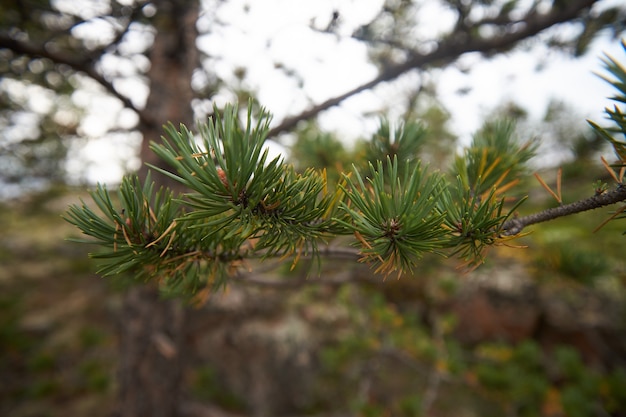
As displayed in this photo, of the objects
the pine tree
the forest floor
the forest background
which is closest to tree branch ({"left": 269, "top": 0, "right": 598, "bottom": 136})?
the forest background

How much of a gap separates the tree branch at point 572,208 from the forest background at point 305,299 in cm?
11

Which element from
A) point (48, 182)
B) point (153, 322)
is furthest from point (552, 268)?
point (48, 182)

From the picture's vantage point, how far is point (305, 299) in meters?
3.30

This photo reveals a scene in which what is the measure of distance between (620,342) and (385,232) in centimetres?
413

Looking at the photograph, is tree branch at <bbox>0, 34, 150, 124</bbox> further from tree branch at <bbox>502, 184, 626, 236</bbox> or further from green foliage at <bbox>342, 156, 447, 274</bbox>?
tree branch at <bbox>502, 184, 626, 236</bbox>

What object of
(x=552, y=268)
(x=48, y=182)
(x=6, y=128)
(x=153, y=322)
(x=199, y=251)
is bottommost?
(x=153, y=322)

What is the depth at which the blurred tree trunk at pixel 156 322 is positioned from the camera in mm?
1674

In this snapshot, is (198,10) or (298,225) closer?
(298,225)

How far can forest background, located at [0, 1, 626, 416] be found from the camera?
134 centimetres

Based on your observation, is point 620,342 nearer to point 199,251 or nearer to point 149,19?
point 199,251

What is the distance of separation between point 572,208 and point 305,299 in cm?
302

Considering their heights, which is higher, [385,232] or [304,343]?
[385,232]

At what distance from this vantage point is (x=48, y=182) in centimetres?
240

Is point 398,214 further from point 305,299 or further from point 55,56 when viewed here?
point 305,299
